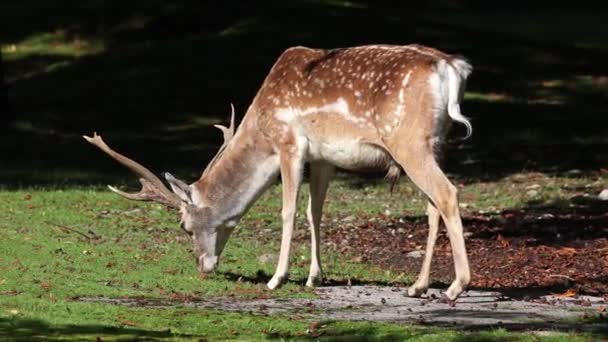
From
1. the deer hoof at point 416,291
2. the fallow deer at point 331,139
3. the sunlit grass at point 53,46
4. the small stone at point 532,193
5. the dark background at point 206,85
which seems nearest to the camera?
the fallow deer at point 331,139

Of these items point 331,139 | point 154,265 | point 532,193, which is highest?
point 331,139

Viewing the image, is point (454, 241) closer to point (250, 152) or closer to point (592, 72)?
point (250, 152)

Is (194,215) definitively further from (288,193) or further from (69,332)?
(69,332)

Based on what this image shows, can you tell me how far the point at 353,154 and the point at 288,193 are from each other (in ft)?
2.36

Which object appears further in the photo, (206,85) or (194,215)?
(206,85)

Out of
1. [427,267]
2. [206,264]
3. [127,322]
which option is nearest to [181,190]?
[206,264]

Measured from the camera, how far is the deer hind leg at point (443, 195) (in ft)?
36.1

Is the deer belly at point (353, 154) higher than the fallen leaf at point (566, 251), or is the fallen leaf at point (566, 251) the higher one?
the deer belly at point (353, 154)

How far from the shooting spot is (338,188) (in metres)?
18.8

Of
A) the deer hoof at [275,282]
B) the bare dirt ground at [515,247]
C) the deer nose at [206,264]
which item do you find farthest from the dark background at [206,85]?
the deer hoof at [275,282]

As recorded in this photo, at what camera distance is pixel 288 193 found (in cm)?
1217

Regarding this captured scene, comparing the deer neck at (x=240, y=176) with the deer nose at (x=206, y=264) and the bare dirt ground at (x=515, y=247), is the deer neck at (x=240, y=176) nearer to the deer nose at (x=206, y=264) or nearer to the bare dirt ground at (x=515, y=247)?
the deer nose at (x=206, y=264)

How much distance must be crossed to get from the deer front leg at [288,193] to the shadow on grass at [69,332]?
109 inches

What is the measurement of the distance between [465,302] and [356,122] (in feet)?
5.55
